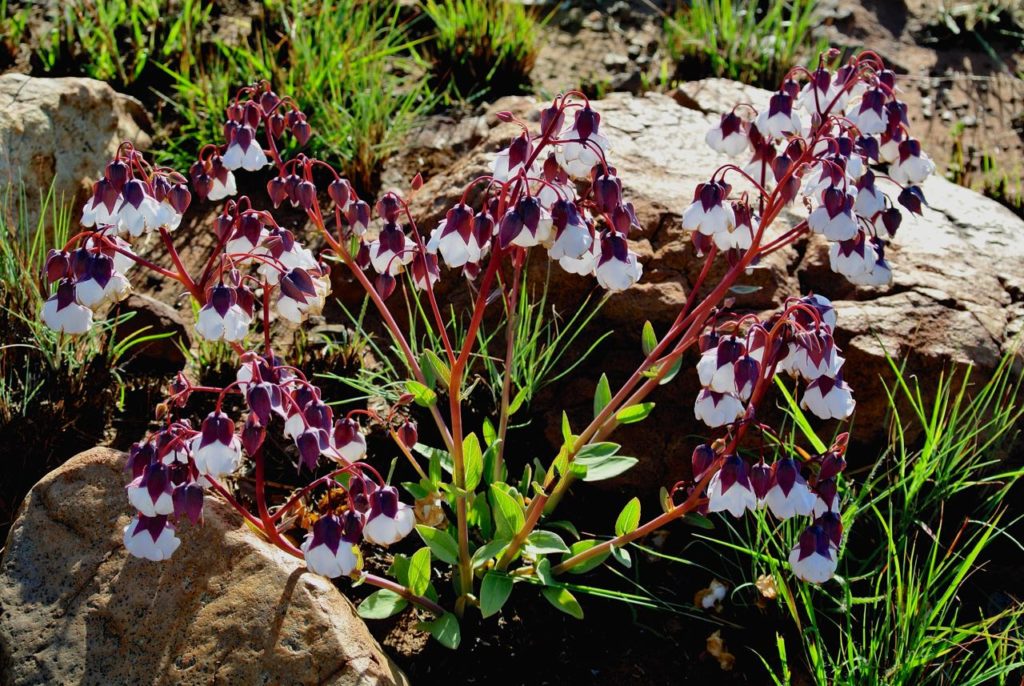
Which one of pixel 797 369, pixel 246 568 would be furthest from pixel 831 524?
pixel 246 568

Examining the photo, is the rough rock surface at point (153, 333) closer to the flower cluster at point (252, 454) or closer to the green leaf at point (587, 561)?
the flower cluster at point (252, 454)

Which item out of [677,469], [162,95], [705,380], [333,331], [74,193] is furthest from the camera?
[162,95]

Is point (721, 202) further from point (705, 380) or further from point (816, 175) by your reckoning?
point (705, 380)

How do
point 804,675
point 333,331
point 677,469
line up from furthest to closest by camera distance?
point 333,331 < point 677,469 < point 804,675

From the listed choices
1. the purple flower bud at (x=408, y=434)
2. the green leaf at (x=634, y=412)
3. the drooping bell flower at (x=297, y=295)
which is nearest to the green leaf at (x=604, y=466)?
the green leaf at (x=634, y=412)

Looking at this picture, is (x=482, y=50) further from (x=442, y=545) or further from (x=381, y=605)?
(x=381, y=605)

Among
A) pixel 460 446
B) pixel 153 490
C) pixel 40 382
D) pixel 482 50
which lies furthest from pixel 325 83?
pixel 153 490
